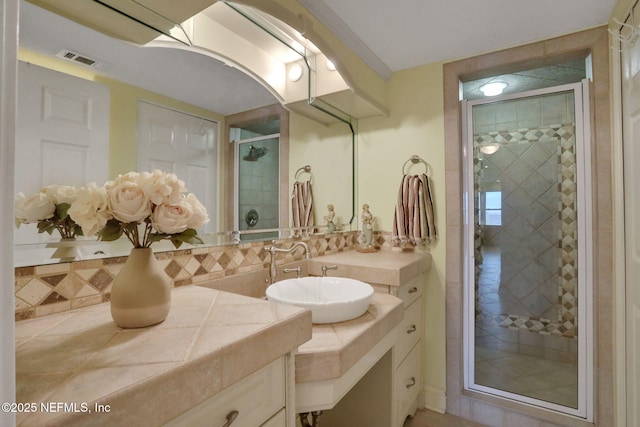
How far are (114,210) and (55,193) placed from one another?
0.82ft

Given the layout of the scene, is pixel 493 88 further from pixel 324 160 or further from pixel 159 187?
pixel 159 187

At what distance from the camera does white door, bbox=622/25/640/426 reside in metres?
1.29

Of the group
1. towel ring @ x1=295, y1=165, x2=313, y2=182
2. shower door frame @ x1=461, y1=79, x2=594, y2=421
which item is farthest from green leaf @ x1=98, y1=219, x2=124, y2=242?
shower door frame @ x1=461, y1=79, x2=594, y2=421

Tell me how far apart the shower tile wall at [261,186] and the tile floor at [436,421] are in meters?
1.46

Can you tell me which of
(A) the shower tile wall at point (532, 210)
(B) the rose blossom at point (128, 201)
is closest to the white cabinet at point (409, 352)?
(A) the shower tile wall at point (532, 210)

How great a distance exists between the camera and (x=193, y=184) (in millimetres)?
1143

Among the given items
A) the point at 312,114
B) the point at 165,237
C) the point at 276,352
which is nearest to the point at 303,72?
the point at 312,114

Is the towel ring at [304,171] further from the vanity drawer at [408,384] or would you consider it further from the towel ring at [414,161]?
the vanity drawer at [408,384]

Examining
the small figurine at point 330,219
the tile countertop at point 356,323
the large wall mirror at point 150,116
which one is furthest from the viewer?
the small figurine at point 330,219

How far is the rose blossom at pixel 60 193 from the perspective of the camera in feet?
2.43

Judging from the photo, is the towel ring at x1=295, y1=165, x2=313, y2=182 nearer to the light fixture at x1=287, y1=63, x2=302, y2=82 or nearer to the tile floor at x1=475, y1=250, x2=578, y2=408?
the light fixture at x1=287, y1=63, x2=302, y2=82

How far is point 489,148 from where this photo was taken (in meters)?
1.94

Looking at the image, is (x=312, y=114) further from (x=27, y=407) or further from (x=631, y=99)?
(x=27, y=407)

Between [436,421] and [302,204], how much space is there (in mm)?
1556
